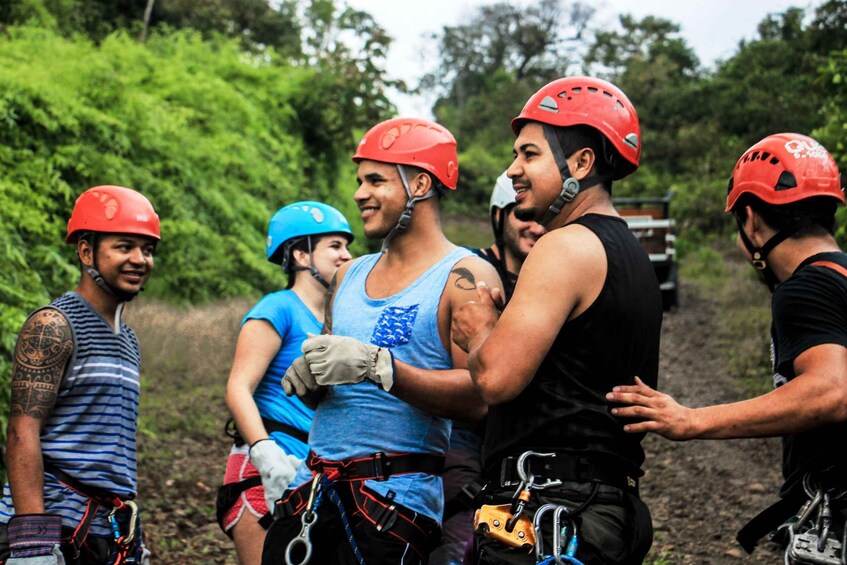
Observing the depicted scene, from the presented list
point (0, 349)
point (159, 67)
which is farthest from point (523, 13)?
point (0, 349)

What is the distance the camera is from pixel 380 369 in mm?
3160

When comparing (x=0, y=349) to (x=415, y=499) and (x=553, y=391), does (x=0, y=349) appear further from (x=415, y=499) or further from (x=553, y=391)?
(x=553, y=391)

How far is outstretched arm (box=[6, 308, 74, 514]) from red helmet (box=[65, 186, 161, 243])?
0.49 meters

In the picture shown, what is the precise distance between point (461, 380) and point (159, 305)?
9.90 m

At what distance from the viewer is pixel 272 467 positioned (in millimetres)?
3879

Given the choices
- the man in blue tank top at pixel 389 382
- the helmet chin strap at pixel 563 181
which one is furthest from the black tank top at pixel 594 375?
the man in blue tank top at pixel 389 382

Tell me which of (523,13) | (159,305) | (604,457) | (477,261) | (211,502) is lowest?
(211,502)

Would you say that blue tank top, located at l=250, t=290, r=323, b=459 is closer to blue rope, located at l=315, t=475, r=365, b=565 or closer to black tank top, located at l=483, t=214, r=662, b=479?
blue rope, located at l=315, t=475, r=365, b=565

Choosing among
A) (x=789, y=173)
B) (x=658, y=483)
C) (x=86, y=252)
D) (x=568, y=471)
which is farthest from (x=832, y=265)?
(x=658, y=483)

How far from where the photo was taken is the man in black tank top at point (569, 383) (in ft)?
8.87

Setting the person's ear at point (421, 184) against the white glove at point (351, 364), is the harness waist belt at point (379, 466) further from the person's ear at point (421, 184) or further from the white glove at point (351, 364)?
the person's ear at point (421, 184)

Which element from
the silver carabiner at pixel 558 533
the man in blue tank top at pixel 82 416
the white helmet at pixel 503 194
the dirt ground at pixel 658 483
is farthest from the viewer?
Result: the dirt ground at pixel 658 483

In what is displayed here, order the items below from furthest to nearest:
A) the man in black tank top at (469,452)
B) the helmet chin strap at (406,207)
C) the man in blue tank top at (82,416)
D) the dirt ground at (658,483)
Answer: the dirt ground at (658,483), the man in black tank top at (469,452), the helmet chin strap at (406,207), the man in blue tank top at (82,416)

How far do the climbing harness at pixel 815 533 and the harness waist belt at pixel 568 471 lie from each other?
60cm
